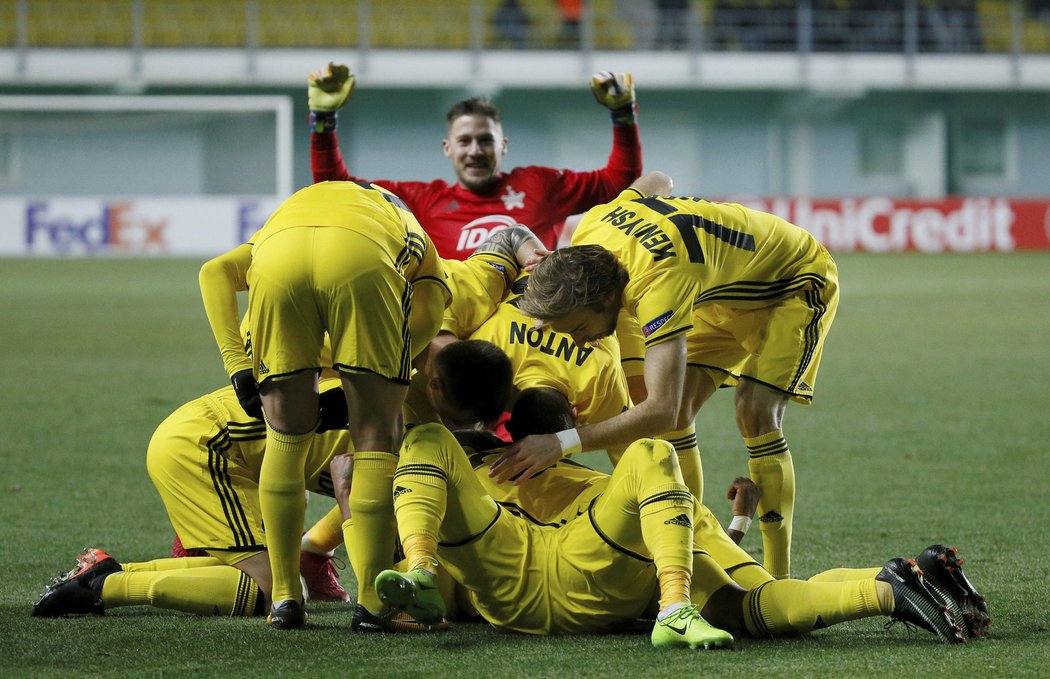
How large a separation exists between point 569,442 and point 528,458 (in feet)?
0.47

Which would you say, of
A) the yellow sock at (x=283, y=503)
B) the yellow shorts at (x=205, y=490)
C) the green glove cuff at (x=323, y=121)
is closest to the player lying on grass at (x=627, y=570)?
the yellow sock at (x=283, y=503)

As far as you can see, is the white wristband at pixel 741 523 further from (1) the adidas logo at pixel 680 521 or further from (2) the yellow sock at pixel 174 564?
(2) the yellow sock at pixel 174 564

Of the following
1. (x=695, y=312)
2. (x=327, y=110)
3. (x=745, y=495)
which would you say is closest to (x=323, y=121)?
(x=327, y=110)

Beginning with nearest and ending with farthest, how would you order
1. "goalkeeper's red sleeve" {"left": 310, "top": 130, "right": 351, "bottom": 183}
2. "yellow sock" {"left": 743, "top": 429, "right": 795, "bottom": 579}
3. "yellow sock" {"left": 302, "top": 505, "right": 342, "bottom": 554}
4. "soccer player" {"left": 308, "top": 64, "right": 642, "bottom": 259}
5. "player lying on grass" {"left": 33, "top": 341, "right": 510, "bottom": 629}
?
"player lying on grass" {"left": 33, "top": 341, "right": 510, "bottom": 629}, "yellow sock" {"left": 302, "top": 505, "right": 342, "bottom": 554}, "yellow sock" {"left": 743, "top": 429, "right": 795, "bottom": 579}, "goalkeeper's red sleeve" {"left": 310, "top": 130, "right": 351, "bottom": 183}, "soccer player" {"left": 308, "top": 64, "right": 642, "bottom": 259}

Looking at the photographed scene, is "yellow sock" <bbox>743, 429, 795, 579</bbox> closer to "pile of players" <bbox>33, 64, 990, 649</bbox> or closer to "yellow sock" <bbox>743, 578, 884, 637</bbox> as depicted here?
"pile of players" <bbox>33, 64, 990, 649</bbox>

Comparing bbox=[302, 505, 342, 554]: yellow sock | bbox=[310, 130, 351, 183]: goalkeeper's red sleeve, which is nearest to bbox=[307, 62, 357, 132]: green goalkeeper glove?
bbox=[310, 130, 351, 183]: goalkeeper's red sleeve

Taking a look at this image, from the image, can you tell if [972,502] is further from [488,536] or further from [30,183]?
[30,183]

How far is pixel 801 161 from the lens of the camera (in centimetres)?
3475

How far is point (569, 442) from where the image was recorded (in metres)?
4.13

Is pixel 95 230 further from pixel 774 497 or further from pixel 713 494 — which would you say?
pixel 774 497

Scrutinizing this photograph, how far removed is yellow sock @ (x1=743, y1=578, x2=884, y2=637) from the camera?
373 cm

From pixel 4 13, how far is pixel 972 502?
29473mm

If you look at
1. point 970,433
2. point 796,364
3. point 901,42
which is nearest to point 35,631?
point 796,364

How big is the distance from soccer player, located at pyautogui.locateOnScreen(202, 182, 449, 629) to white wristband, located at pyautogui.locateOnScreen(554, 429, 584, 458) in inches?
19.3
